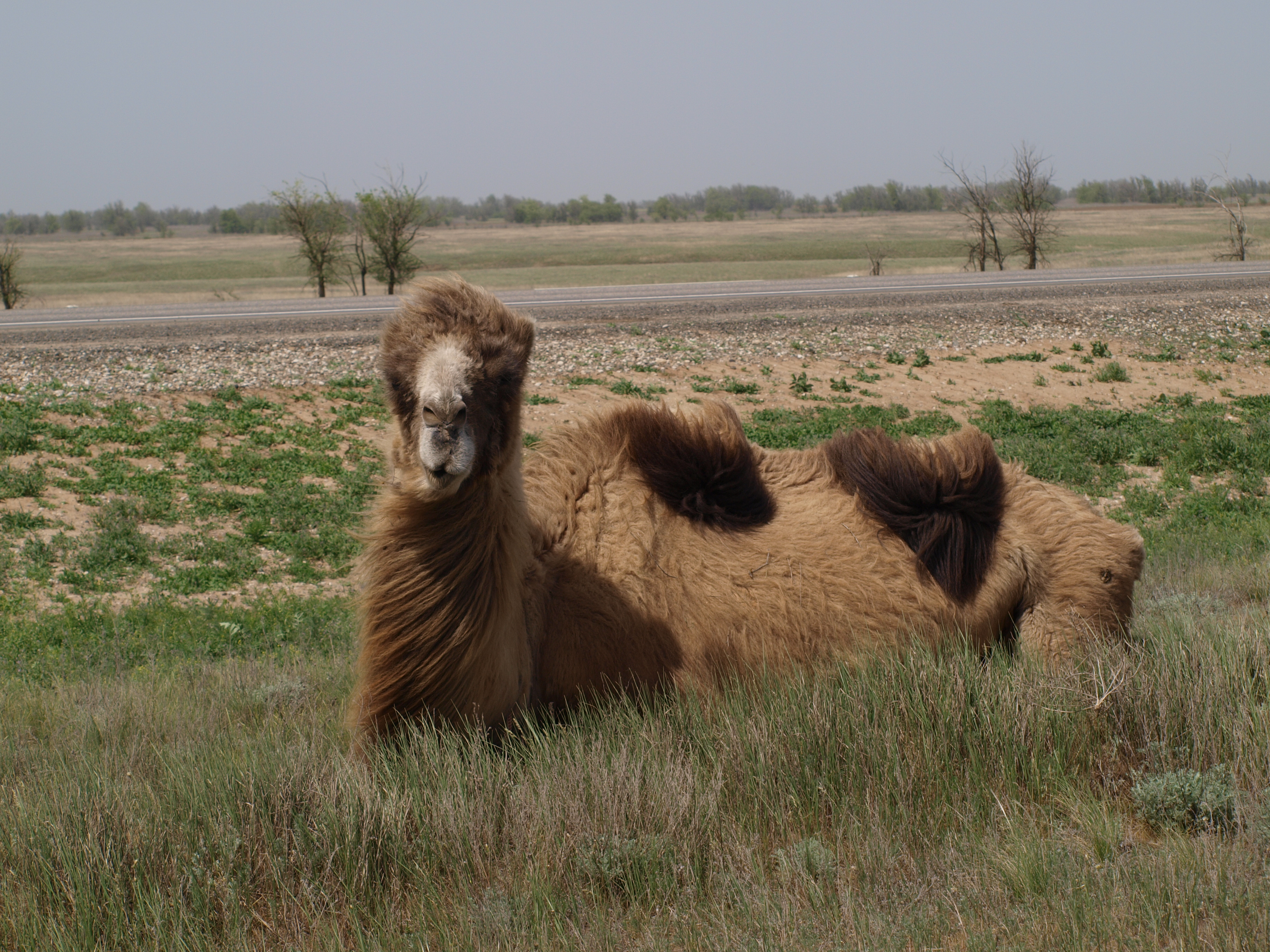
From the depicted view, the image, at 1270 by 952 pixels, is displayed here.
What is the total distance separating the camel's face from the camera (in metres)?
3.14

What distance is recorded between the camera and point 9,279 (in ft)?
104

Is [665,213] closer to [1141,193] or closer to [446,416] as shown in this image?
[1141,193]

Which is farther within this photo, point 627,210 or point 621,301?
point 627,210

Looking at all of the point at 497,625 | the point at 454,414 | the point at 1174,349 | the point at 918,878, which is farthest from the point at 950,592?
the point at 1174,349

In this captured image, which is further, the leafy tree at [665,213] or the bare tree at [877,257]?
the leafy tree at [665,213]

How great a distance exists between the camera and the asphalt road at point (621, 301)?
1911 centimetres

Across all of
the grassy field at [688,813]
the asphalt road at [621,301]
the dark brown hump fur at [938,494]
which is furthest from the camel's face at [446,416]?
the asphalt road at [621,301]

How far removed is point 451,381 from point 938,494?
2680 millimetres

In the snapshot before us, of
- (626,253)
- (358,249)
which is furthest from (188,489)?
(626,253)

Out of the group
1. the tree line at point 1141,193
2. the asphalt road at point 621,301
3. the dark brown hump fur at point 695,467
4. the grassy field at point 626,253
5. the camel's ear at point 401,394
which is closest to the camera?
the camel's ear at point 401,394

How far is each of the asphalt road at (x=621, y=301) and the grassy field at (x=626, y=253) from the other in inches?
427

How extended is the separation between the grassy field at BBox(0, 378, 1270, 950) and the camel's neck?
0.73ft

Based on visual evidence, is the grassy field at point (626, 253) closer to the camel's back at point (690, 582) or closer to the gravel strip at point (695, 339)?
the gravel strip at point (695, 339)

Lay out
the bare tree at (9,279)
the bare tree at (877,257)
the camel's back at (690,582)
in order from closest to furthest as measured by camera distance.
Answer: the camel's back at (690,582), the bare tree at (9,279), the bare tree at (877,257)
